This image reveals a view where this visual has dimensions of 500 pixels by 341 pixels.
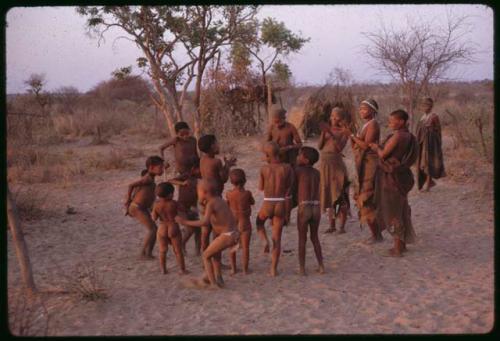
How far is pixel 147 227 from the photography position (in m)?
5.70

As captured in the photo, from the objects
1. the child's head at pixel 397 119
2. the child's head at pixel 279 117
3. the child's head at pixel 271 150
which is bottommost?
the child's head at pixel 271 150

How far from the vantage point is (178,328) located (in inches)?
160

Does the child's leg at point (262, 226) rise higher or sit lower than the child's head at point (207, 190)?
lower

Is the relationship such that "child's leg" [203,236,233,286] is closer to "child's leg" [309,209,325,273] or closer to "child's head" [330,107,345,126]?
"child's leg" [309,209,325,273]

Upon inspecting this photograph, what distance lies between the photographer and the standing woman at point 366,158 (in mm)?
5777

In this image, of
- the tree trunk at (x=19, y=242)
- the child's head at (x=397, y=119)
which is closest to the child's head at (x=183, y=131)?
the tree trunk at (x=19, y=242)

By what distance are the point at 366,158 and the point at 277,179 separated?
144cm

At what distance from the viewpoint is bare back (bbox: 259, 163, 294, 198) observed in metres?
5.01

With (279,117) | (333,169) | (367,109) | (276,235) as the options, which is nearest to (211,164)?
(276,235)

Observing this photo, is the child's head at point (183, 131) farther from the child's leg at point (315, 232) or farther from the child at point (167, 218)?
the child's leg at point (315, 232)

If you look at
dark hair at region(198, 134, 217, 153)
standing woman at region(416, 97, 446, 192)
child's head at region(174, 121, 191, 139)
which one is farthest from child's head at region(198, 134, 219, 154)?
standing woman at region(416, 97, 446, 192)

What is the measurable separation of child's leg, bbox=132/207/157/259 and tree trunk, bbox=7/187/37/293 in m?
1.28

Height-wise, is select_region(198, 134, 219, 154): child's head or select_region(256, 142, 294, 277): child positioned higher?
select_region(198, 134, 219, 154): child's head

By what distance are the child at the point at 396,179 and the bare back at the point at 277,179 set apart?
1177 millimetres
